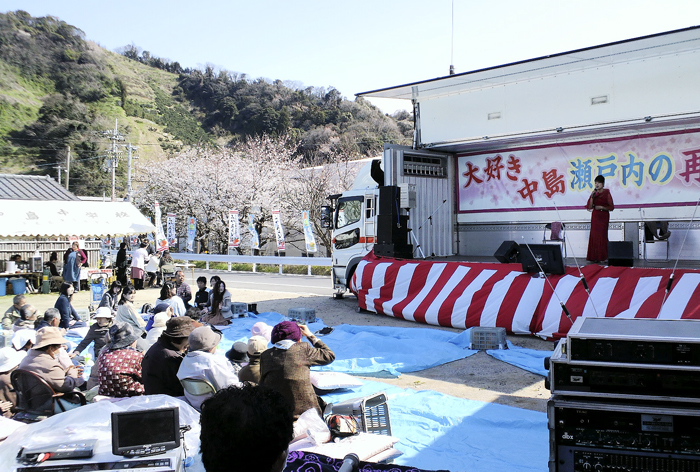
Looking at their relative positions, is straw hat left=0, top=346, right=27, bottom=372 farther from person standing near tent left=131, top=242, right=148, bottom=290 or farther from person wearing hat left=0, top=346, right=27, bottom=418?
person standing near tent left=131, top=242, right=148, bottom=290

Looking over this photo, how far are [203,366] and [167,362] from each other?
0.61 meters

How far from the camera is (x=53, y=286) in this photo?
61.7 feet

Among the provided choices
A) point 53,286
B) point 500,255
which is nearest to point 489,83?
point 500,255

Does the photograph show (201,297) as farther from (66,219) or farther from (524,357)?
(524,357)

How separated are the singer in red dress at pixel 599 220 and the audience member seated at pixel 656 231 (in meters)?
1.58

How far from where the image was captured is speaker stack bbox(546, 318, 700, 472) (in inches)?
106

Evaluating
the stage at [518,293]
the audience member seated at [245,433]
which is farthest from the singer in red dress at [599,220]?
the audience member seated at [245,433]

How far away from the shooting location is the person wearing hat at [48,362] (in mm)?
5172

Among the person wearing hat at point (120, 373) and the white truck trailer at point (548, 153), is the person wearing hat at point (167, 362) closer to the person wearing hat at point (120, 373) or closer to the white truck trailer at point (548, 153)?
the person wearing hat at point (120, 373)

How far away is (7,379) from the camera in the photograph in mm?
5426

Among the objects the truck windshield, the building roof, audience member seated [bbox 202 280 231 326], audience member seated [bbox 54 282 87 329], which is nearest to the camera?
audience member seated [bbox 54 282 87 329]

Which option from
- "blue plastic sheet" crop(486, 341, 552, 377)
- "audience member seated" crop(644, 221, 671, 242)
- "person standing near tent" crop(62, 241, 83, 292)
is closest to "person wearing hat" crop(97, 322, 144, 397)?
"blue plastic sheet" crop(486, 341, 552, 377)

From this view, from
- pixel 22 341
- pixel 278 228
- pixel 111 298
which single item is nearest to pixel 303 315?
pixel 111 298

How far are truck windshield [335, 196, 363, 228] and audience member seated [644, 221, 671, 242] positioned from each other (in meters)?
6.22
